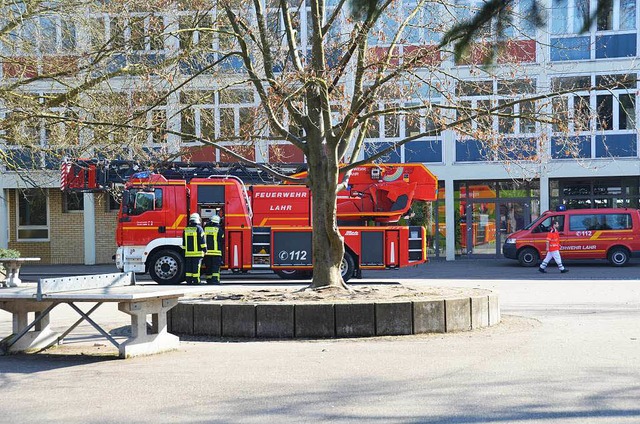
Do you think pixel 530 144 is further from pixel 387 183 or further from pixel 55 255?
pixel 55 255

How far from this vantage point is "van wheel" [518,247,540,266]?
90.6 ft

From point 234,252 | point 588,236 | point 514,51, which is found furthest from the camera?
point 588,236

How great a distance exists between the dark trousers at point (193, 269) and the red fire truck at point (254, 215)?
1.20 m

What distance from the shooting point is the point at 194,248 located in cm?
1894

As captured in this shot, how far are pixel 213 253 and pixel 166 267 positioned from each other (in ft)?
5.23

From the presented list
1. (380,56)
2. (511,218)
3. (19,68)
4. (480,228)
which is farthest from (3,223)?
(380,56)

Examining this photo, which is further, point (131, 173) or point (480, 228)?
point (480, 228)

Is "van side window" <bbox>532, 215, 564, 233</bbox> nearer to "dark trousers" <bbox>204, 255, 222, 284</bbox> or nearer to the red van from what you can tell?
the red van

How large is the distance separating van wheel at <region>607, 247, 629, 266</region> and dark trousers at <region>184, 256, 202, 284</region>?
14.7m

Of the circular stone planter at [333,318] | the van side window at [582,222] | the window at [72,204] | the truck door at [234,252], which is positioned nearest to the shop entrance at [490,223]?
the van side window at [582,222]

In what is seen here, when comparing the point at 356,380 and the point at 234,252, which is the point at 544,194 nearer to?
the point at 234,252

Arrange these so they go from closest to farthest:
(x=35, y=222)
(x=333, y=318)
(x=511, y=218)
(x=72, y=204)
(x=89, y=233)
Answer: (x=333, y=318), (x=511, y=218), (x=89, y=233), (x=72, y=204), (x=35, y=222)

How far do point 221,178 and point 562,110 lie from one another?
11.8m

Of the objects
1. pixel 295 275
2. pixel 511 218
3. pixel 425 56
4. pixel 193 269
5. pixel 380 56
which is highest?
pixel 380 56
